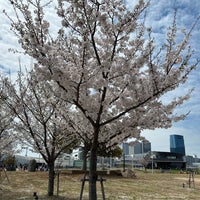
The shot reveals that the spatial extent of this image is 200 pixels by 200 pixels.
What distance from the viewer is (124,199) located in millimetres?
13570

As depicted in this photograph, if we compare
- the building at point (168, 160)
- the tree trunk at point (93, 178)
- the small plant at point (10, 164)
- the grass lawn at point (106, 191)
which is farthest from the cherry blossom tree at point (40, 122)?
the building at point (168, 160)

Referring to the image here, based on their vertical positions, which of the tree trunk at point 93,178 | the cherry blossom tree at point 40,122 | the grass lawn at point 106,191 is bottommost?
the grass lawn at point 106,191

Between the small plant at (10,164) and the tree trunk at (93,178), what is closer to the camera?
the tree trunk at (93,178)

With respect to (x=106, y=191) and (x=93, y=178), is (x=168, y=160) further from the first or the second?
(x=93, y=178)

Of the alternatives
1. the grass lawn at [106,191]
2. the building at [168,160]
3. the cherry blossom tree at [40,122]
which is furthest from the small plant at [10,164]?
the building at [168,160]

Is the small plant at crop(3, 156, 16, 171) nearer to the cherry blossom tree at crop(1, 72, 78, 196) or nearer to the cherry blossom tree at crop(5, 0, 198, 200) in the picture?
the cherry blossom tree at crop(1, 72, 78, 196)

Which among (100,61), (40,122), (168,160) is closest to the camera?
(100,61)

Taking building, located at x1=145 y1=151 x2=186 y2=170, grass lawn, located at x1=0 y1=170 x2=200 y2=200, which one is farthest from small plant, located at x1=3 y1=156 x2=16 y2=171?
building, located at x1=145 y1=151 x2=186 y2=170

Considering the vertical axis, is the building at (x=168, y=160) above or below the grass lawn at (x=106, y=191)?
above

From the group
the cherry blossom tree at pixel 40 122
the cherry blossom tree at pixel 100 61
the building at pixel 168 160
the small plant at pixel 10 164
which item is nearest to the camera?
the cherry blossom tree at pixel 100 61

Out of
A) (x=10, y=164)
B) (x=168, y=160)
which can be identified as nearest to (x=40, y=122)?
(x=10, y=164)

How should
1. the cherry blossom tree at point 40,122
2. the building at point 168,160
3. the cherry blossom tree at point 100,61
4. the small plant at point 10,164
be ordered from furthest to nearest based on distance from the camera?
1. the building at point 168,160
2. the small plant at point 10,164
3. the cherry blossom tree at point 40,122
4. the cherry blossom tree at point 100,61

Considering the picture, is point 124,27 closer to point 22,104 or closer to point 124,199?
point 22,104

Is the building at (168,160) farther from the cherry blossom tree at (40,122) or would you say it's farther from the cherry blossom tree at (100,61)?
the cherry blossom tree at (100,61)
